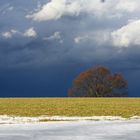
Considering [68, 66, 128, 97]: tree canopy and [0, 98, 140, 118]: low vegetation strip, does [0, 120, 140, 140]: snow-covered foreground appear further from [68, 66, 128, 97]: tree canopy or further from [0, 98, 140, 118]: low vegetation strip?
[68, 66, 128, 97]: tree canopy

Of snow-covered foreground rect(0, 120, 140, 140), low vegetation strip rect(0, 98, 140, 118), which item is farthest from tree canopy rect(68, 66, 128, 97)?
snow-covered foreground rect(0, 120, 140, 140)

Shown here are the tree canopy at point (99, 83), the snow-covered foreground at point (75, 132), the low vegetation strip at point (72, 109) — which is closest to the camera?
the snow-covered foreground at point (75, 132)

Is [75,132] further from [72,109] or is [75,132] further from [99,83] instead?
[99,83]

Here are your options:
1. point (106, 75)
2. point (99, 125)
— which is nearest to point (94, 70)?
point (106, 75)

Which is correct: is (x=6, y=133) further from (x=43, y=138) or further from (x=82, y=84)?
(x=82, y=84)

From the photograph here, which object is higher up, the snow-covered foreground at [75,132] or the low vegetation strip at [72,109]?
the low vegetation strip at [72,109]

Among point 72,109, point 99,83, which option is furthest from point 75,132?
point 99,83

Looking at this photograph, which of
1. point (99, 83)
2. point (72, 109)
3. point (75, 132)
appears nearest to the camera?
point (75, 132)

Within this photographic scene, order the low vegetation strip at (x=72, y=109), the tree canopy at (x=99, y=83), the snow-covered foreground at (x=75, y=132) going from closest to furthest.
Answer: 1. the snow-covered foreground at (x=75, y=132)
2. the low vegetation strip at (x=72, y=109)
3. the tree canopy at (x=99, y=83)

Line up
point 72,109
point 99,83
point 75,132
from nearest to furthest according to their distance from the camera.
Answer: point 75,132, point 72,109, point 99,83

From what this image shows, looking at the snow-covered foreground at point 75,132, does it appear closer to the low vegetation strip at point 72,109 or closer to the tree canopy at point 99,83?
the low vegetation strip at point 72,109

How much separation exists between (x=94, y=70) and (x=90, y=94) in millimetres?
6029

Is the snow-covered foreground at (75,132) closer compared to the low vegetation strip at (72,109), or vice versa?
the snow-covered foreground at (75,132)

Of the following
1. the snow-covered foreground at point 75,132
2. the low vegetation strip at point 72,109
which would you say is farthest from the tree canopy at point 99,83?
the snow-covered foreground at point 75,132
